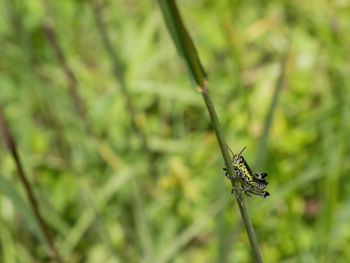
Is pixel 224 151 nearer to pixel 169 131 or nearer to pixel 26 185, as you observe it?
pixel 26 185

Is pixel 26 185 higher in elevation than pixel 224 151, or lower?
higher

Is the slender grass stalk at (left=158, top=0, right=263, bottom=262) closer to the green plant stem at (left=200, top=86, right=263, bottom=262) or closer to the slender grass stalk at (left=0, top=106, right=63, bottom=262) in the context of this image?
the green plant stem at (left=200, top=86, right=263, bottom=262)

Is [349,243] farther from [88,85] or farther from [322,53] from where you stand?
[88,85]

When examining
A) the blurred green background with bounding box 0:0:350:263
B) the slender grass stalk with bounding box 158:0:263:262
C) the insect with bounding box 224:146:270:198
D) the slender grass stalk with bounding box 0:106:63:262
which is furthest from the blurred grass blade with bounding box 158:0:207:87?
the blurred green background with bounding box 0:0:350:263

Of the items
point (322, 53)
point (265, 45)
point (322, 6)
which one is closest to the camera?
point (322, 53)

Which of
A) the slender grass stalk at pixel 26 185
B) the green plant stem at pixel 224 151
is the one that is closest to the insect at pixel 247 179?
the green plant stem at pixel 224 151

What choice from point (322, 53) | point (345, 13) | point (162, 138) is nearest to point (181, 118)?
point (162, 138)

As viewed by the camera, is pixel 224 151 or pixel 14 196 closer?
pixel 224 151

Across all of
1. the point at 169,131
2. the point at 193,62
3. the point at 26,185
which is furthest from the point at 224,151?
the point at 169,131
